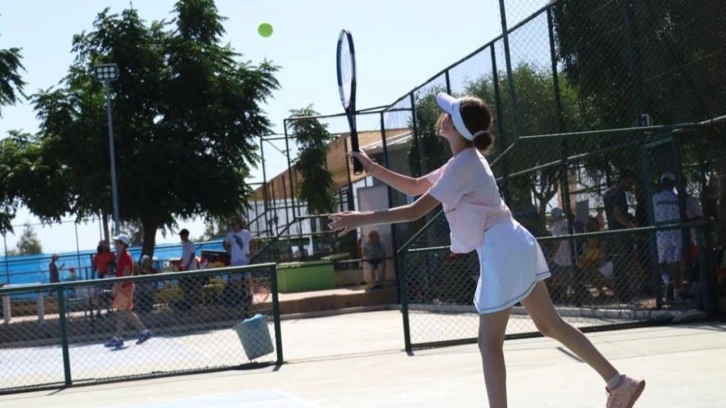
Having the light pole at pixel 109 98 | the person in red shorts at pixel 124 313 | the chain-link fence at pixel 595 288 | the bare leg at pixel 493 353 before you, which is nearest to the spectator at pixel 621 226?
the chain-link fence at pixel 595 288

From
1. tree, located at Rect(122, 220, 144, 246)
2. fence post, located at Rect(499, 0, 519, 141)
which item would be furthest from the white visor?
tree, located at Rect(122, 220, 144, 246)

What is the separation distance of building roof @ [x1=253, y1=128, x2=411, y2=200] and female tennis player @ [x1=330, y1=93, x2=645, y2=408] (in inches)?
549

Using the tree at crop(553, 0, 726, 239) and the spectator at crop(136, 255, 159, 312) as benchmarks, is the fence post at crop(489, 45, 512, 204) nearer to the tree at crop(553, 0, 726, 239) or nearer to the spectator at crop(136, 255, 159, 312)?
the tree at crop(553, 0, 726, 239)

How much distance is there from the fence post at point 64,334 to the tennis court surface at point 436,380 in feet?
0.93

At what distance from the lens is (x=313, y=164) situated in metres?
24.5

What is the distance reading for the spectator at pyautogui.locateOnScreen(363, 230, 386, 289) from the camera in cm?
2134

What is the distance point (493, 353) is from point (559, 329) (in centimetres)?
41

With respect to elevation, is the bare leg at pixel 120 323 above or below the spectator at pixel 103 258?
below

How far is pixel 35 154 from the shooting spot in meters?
30.6

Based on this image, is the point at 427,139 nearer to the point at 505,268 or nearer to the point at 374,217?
the point at 505,268

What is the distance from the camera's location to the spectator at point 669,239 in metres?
12.7

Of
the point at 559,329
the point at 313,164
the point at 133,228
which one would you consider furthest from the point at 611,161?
the point at 133,228

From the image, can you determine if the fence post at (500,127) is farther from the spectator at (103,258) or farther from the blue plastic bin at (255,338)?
the spectator at (103,258)

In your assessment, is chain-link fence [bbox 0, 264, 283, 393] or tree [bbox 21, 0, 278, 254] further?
tree [bbox 21, 0, 278, 254]
